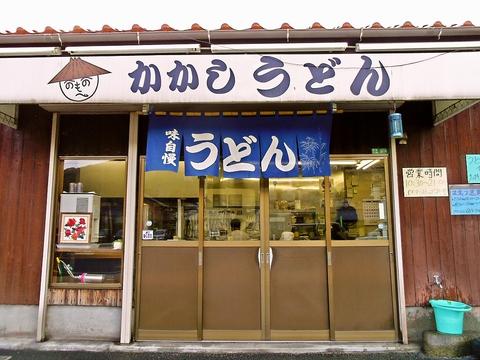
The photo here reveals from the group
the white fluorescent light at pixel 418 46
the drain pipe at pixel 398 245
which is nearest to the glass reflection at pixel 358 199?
the drain pipe at pixel 398 245

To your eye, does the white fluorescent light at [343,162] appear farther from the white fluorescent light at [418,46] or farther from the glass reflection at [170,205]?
the glass reflection at [170,205]

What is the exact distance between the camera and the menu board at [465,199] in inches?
224

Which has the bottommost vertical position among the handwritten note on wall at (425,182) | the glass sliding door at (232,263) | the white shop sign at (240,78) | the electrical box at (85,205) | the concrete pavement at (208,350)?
the concrete pavement at (208,350)

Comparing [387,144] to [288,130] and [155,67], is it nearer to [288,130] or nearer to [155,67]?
[288,130]

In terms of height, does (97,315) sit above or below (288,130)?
below

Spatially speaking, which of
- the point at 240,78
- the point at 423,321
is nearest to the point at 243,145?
the point at 240,78

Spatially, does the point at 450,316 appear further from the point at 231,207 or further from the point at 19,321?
the point at 19,321

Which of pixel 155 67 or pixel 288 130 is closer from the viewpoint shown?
pixel 155 67

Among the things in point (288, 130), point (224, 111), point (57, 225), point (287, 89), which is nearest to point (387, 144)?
point (288, 130)

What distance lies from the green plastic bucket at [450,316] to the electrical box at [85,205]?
4954mm

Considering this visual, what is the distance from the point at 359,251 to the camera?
5664 mm

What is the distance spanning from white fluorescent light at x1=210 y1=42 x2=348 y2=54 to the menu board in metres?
2.73

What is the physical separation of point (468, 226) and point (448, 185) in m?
0.65

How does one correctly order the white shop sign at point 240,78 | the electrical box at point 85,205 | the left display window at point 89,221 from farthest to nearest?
the electrical box at point 85,205 < the left display window at point 89,221 < the white shop sign at point 240,78
